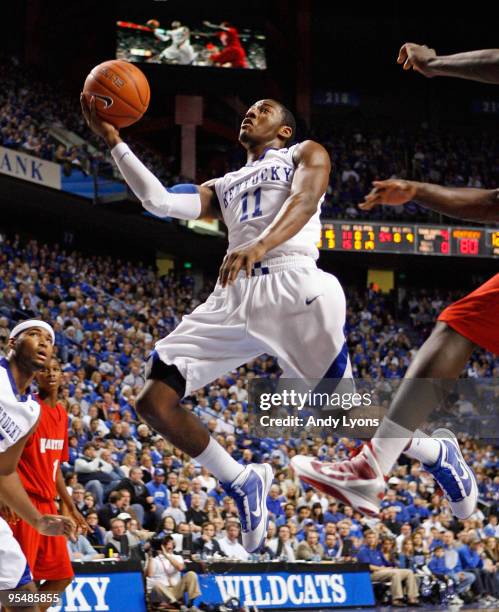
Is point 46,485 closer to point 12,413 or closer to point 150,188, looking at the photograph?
point 12,413

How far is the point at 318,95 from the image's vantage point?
31531mm

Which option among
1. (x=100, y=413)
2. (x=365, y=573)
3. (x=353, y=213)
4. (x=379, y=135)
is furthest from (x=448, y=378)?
(x=379, y=135)

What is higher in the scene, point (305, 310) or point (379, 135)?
point (379, 135)

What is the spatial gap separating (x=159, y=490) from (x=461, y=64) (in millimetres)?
9191

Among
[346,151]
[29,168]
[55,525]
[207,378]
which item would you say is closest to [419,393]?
[207,378]

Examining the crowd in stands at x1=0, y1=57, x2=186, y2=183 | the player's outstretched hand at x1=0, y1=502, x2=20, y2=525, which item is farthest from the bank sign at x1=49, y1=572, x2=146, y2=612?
the crowd in stands at x1=0, y1=57, x2=186, y2=183

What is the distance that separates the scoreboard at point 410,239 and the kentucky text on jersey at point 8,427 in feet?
56.8

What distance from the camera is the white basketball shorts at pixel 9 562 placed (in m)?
5.46

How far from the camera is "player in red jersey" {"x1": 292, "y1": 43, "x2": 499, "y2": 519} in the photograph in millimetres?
3910

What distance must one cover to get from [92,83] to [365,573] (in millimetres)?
9212

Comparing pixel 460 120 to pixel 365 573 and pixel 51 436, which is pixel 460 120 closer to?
pixel 365 573

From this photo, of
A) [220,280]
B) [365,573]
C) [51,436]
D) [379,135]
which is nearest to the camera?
[220,280]

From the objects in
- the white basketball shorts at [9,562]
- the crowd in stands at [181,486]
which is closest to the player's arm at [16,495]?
the white basketball shorts at [9,562]

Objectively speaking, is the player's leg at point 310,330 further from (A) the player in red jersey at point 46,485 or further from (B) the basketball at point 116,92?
(A) the player in red jersey at point 46,485
